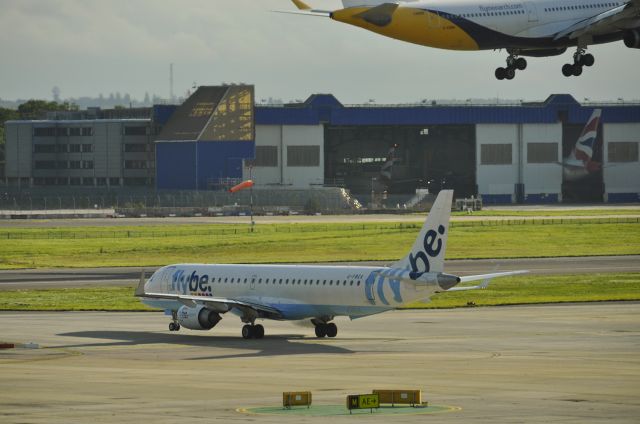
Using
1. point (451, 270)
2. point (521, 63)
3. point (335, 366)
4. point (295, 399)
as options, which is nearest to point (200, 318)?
point (335, 366)

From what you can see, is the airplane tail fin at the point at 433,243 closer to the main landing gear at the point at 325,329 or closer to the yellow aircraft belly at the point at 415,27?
the main landing gear at the point at 325,329

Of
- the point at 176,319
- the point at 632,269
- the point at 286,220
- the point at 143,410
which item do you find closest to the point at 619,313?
the point at 176,319

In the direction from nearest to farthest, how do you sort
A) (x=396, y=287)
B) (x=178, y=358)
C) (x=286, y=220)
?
1. (x=178, y=358)
2. (x=396, y=287)
3. (x=286, y=220)

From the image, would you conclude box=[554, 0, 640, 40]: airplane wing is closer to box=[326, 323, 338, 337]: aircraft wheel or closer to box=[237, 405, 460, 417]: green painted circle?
box=[326, 323, 338, 337]: aircraft wheel

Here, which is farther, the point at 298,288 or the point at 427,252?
the point at 298,288

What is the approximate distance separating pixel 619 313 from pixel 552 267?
34.6 m

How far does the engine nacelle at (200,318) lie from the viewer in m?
71.0

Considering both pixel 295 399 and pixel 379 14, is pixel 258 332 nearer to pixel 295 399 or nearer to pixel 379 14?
pixel 379 14

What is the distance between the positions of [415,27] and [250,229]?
83.3 metres

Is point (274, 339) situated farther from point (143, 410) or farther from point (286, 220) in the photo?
point (286, 220)

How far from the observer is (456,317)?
78.0m

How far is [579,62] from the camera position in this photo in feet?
260

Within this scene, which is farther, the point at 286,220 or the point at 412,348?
the point at 286,220

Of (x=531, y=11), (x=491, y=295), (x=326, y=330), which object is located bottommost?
(x=326, y=330)
